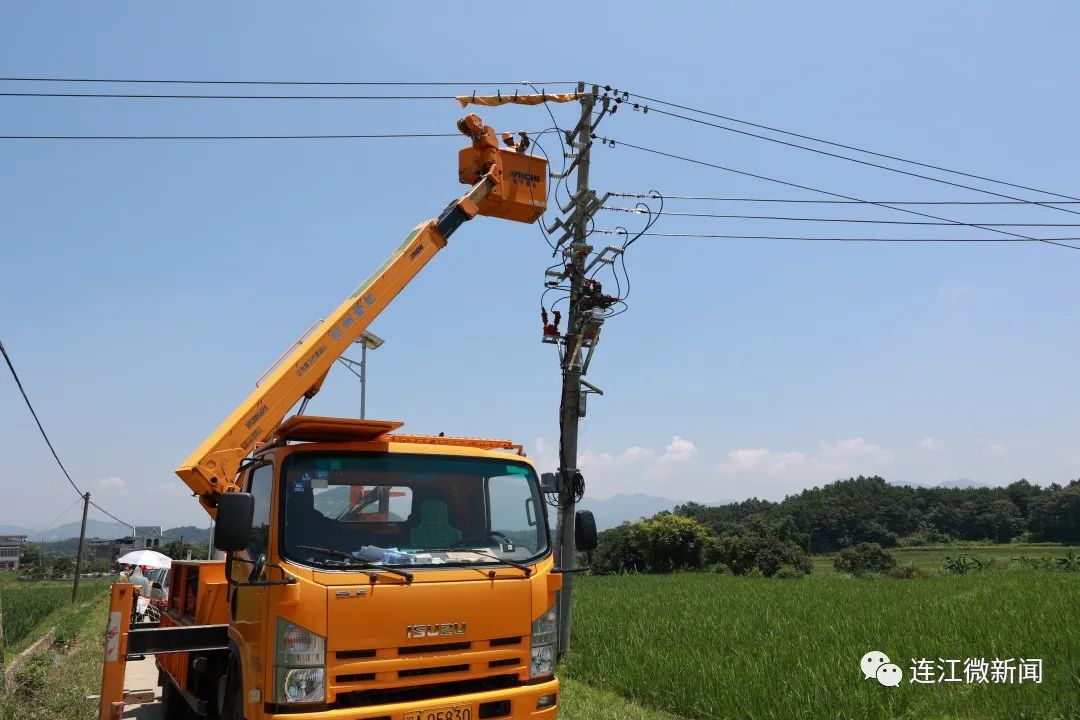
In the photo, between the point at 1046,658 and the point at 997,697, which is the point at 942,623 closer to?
the point at 1046,658

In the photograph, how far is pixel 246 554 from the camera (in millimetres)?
5438

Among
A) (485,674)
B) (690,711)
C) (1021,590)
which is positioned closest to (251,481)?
(485,674)

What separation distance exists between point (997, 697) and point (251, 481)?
6.77m

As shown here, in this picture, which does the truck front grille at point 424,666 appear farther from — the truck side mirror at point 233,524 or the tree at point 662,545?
the tree at point 662,545

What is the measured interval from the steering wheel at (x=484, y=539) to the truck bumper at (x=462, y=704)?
3.29 ft

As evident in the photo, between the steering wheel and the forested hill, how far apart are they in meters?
54.2

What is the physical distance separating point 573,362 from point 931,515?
2350 inches

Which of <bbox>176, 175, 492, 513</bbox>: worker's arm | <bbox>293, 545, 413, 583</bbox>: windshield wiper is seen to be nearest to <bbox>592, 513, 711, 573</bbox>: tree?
<bbox>176, 175, 492, 513</bbox>: worker's arm

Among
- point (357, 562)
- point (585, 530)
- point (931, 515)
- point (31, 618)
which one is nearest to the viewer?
point (357, 562)

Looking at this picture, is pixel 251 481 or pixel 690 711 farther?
pixel 690 711

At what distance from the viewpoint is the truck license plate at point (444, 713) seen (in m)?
4.71

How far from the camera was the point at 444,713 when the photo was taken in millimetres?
4801

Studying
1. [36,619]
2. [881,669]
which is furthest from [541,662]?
[36,619]

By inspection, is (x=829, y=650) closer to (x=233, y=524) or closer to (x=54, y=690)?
(x=233, y=524)
